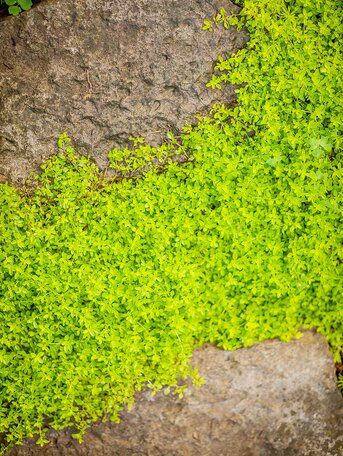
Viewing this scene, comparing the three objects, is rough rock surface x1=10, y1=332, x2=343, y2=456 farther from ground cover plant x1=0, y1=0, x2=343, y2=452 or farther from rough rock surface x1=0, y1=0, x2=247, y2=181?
rough rock surface x1=0, y1=0, x2=247, y2=181

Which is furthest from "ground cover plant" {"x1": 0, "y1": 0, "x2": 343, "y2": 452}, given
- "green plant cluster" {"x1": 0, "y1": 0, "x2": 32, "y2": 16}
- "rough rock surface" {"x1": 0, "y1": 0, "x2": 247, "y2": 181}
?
"green plant cluster" {"x1": 0, "y1": 0, "x2": 32, "y2": 16}

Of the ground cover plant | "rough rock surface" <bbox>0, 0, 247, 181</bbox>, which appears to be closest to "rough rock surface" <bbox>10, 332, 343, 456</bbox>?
the ground cover plant

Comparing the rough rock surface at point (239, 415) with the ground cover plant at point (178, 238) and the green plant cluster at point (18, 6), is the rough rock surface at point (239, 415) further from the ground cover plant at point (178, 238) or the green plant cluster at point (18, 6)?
the green plant cluster at point (18, 6)

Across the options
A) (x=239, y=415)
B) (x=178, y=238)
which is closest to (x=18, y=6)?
(x=178, y=238)

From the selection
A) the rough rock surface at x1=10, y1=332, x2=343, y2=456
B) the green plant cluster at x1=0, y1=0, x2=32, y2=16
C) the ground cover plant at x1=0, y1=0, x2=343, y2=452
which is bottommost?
the rough rock surface at x1=10, y1=332, x2=343, y2=456

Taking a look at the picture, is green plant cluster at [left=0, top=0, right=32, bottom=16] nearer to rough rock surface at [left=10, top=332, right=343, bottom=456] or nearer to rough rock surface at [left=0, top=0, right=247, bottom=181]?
rough rock surface at [left=0, top=0, right=247, bottom=181]

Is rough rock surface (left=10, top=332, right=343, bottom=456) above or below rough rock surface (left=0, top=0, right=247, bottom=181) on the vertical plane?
below

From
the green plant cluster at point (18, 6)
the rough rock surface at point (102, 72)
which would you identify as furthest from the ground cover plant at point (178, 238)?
the green plant cluster at point (18, 6)
